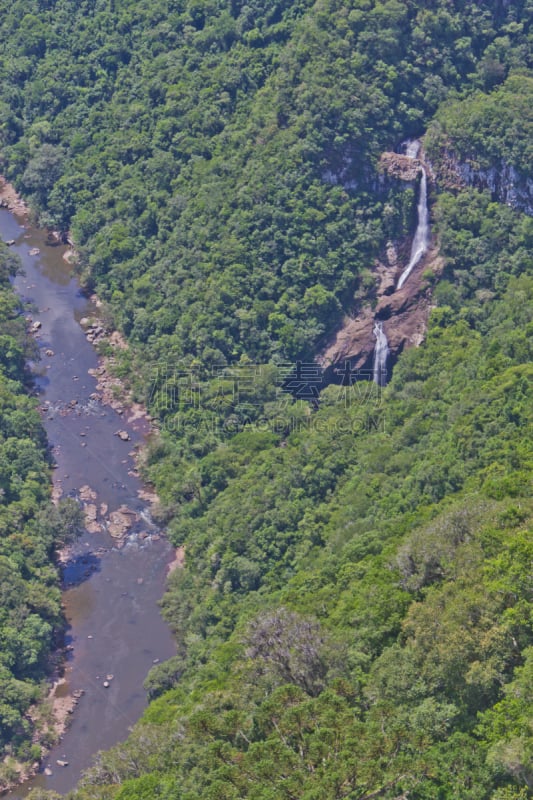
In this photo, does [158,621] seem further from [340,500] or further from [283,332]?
[283,332]

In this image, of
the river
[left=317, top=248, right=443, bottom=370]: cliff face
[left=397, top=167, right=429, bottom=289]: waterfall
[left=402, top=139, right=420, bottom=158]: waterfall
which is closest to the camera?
the river

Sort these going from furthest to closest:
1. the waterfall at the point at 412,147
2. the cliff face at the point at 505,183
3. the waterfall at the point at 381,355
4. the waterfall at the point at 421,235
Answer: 1. the waterfall at the point at 412,147
2. the waterfall at the point at 421,235
3. the waterfall at the point at 381,355
4. the cliff face at the point at 505,183

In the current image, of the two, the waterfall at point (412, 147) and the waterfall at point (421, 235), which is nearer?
the waterfall at point (421, 235)

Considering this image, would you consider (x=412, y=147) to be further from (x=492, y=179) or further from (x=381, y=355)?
(x=381, y=355)

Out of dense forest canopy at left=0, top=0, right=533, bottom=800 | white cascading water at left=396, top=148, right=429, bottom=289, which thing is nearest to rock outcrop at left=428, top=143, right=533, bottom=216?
dense forest canopy at left=0, top=0, right=533, bottom=800

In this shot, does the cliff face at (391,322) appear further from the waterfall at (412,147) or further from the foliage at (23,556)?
the foliage at (23,556)

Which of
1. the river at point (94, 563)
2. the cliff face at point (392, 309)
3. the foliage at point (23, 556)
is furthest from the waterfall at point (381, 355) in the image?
the foliage at point (23, 556)

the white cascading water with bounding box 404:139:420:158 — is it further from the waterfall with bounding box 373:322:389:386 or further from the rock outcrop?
the waterfall with bounding box 373:322:389:386

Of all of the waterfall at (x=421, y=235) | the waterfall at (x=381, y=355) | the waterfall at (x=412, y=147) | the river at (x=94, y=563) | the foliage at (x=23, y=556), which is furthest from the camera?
the waterfall at (x=412, y=147)
